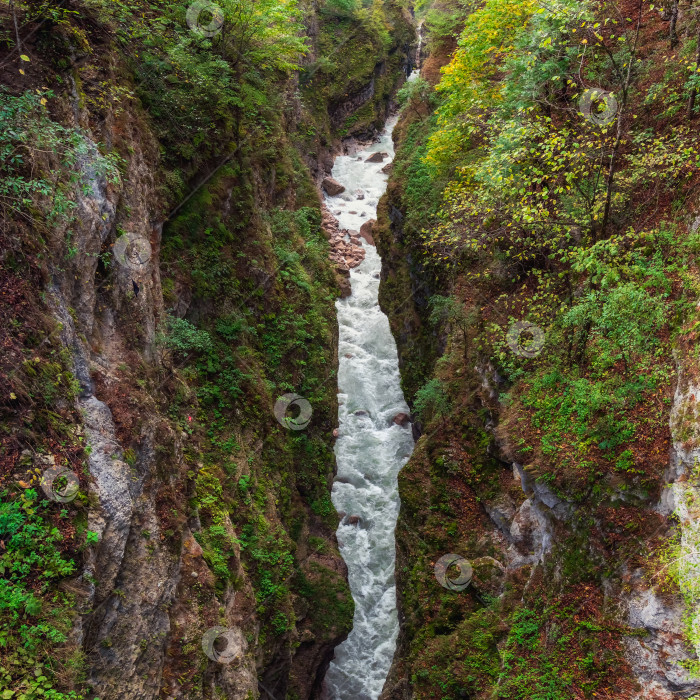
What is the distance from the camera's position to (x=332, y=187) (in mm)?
33375

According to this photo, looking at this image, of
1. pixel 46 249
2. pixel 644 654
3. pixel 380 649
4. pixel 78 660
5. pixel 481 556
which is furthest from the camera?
pixel 380 649

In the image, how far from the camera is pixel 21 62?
6.97m

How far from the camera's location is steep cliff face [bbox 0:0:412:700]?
19.2 ft

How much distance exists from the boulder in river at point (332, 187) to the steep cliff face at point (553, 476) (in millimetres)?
17470

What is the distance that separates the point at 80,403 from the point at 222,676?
19.4ft

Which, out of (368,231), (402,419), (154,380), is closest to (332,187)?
(368,231)

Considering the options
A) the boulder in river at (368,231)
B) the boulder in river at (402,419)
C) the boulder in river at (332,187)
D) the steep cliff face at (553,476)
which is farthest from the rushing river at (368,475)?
the boulder in river at (332,187)

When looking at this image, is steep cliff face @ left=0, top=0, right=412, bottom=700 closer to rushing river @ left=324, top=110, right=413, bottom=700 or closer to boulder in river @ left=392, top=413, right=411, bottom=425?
rushing river @ left=324, top=110, right=413, bottom=700

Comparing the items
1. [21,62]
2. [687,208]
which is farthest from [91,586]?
[687,208]

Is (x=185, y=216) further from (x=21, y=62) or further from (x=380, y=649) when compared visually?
(x=380, y=649)

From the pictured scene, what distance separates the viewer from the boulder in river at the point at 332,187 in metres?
33.4

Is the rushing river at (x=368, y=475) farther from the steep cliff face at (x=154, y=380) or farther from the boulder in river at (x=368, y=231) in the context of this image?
the steep cliff face at (x=154, y=380)

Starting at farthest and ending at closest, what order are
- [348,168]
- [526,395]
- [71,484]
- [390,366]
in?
[348,168]
[390,366]
[526,395]
[71,484]

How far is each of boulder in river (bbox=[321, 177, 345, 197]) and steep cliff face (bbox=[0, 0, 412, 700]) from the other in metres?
14.8
